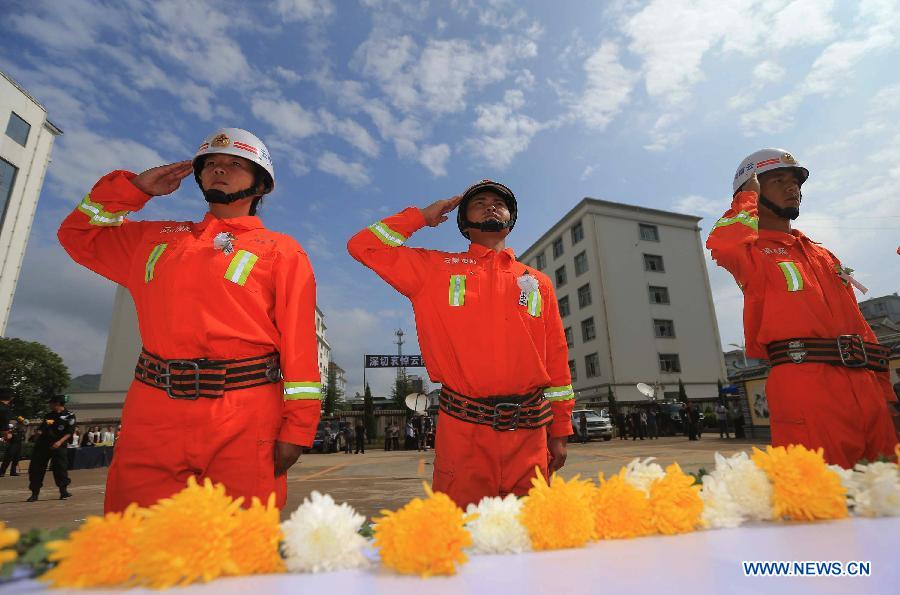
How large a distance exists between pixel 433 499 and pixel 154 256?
1959mm

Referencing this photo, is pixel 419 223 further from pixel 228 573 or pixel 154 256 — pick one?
pixel 228 573

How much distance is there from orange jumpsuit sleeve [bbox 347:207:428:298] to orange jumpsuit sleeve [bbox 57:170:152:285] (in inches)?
45.5

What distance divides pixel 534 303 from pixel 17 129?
124 ft

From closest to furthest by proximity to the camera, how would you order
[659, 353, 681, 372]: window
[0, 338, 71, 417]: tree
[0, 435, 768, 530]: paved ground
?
[0, 435, 768, 530]: paved ground → [0, 338, 71, 417]: tree → [659, 353, 681, 372]: window

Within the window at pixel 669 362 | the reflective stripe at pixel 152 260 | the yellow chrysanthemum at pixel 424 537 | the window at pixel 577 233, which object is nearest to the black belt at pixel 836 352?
the yellow chrysanthemum at pixel 424 537

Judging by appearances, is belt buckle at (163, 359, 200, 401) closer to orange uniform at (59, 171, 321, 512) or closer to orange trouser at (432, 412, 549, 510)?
orange uniform at (59, 171, 321, 512)

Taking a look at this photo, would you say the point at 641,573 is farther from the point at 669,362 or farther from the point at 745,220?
the point at 669,362

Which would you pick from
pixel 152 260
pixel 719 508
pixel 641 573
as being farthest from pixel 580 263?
pixel 641 573

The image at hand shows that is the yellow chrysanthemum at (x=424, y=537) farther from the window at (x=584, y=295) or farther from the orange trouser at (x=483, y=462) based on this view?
the window at (x=584, y=295)

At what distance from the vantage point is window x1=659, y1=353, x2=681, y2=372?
32.4m

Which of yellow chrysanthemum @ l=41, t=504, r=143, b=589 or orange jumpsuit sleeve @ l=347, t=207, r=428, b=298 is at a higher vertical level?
orange jumpsuit sleeve @ l=347, t=207, r=428, b=298

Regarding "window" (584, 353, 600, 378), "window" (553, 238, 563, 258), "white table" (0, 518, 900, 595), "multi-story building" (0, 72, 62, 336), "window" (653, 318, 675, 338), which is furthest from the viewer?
"window" (553, 238, 563, 258)

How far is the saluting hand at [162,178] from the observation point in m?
2.44

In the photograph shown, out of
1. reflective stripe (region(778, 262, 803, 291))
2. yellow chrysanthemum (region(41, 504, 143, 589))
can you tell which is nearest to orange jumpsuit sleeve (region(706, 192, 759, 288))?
reflective stripe (region(778, 262, 803, 291))
